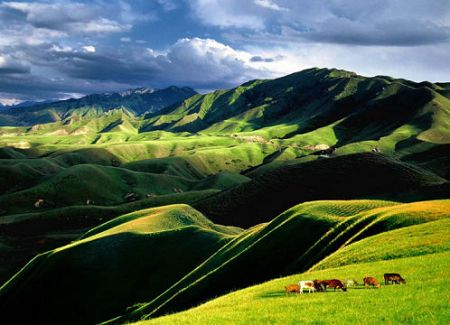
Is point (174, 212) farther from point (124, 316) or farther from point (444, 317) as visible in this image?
point (444, 317)

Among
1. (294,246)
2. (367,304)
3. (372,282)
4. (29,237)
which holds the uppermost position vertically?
(367,304)

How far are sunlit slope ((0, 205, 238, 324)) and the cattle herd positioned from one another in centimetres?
4899

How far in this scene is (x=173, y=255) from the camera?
266ft

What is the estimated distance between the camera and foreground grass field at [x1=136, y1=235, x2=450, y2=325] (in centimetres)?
1945

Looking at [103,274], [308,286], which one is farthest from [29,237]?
[308,286]

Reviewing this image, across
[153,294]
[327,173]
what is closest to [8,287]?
[153,294]

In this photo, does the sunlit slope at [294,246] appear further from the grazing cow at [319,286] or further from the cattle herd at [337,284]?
the grazing cow at [319,286]

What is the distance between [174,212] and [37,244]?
7980cm

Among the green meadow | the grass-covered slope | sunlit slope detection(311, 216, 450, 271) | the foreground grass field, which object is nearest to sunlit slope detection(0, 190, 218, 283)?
the green meadow

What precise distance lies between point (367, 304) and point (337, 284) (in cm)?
486

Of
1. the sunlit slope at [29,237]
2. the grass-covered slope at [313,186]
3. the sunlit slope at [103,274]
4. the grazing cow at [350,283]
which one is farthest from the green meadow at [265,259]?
the sunlit slope at [29,237]

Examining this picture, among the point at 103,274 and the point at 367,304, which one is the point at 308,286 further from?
the point at 103,274

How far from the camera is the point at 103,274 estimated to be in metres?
80.9

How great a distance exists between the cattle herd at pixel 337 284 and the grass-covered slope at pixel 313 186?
371 ft
